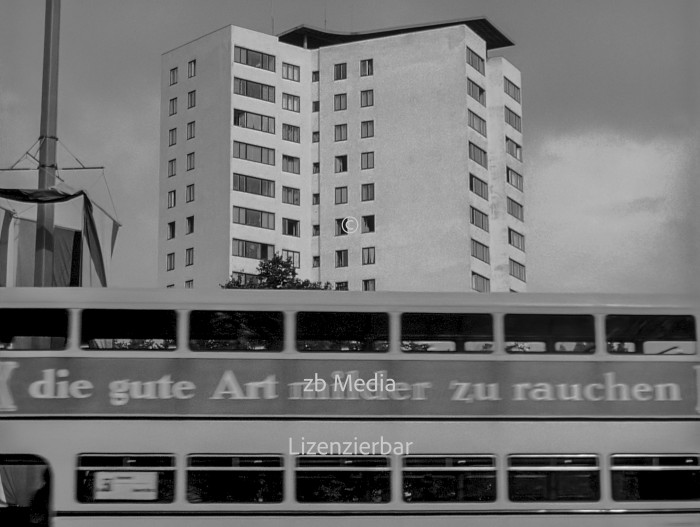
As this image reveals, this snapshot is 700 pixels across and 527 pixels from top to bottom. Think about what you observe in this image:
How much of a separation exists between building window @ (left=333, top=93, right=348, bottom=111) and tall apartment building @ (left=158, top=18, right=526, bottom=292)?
0.07 m

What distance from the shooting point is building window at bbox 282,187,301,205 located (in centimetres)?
7503

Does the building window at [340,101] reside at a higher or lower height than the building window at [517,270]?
higher

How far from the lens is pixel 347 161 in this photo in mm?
75062

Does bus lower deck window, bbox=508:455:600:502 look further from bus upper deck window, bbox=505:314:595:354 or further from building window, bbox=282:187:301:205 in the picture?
building window, bbox=282:187:301:205

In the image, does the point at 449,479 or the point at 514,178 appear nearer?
the point at 449,479

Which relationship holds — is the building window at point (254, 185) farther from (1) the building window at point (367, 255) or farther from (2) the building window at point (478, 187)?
(2) the building window at point (478, 187)

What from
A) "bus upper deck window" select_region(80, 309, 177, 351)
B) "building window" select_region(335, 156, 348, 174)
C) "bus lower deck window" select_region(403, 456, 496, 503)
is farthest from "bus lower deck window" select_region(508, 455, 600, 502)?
"building window" select_region(335, 156, 348, 174)

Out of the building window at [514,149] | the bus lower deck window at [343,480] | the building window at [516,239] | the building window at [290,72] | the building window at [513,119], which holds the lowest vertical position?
the bus lower deck window at [343,480]

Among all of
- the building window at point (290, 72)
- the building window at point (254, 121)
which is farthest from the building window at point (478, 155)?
the building window at point (290, 72)

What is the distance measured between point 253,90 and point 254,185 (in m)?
6.70

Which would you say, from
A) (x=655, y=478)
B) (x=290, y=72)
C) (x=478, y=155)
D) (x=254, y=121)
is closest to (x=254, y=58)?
(x=290, y=72)

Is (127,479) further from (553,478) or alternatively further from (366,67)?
(366,67)

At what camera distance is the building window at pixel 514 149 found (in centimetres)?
7674

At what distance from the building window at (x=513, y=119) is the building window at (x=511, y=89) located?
124 cm
